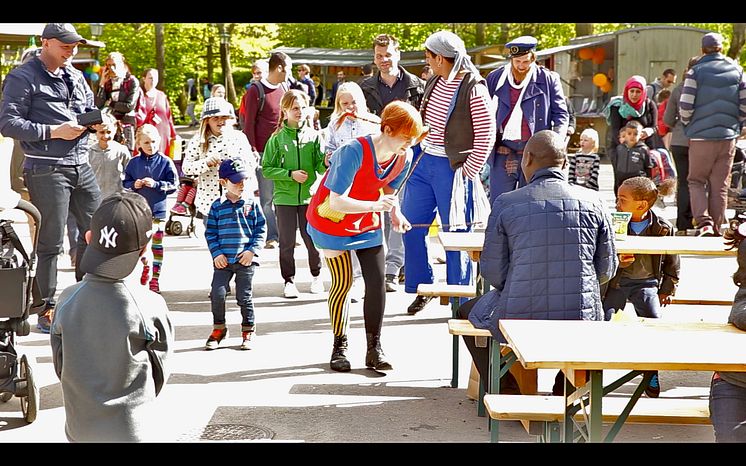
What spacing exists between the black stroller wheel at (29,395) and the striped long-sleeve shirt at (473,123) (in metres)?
3.92

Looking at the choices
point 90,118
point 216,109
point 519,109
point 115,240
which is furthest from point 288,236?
point 115,240

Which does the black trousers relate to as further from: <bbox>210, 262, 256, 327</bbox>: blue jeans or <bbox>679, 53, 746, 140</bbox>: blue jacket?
<bbox>679, 53, 746, 140</bbox>: blue jacket

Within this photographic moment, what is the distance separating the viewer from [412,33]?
49250 millimetres

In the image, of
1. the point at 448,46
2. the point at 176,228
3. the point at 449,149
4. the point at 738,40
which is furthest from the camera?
the point at 738,40

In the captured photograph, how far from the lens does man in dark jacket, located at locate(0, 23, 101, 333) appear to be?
7734mm

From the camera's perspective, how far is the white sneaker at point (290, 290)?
975 cm

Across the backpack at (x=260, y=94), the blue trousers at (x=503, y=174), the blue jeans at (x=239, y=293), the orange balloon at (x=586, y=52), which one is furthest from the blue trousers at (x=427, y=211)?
the orange balloon at (x=586, y=52)

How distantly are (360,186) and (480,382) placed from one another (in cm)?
145

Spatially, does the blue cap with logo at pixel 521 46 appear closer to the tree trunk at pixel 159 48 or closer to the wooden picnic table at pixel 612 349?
the wooden picnic table at pixel 612 349

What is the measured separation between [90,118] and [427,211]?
272 cm

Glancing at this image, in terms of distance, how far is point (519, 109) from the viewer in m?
9.27

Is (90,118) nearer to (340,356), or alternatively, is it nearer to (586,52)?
(340,356)

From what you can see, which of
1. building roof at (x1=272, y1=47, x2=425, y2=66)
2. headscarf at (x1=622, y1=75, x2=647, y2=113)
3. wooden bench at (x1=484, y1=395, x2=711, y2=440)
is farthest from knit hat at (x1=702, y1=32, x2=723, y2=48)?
building roof at (x1=272, y1=47, x2=425, y2=66)

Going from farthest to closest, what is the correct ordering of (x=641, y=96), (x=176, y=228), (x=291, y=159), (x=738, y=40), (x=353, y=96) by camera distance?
1. (x=738, y=40)
2. (x=176, y=228)
3. (x=641, y=96)
4. (x=291, y=159)
5. (x=353, y=96)
